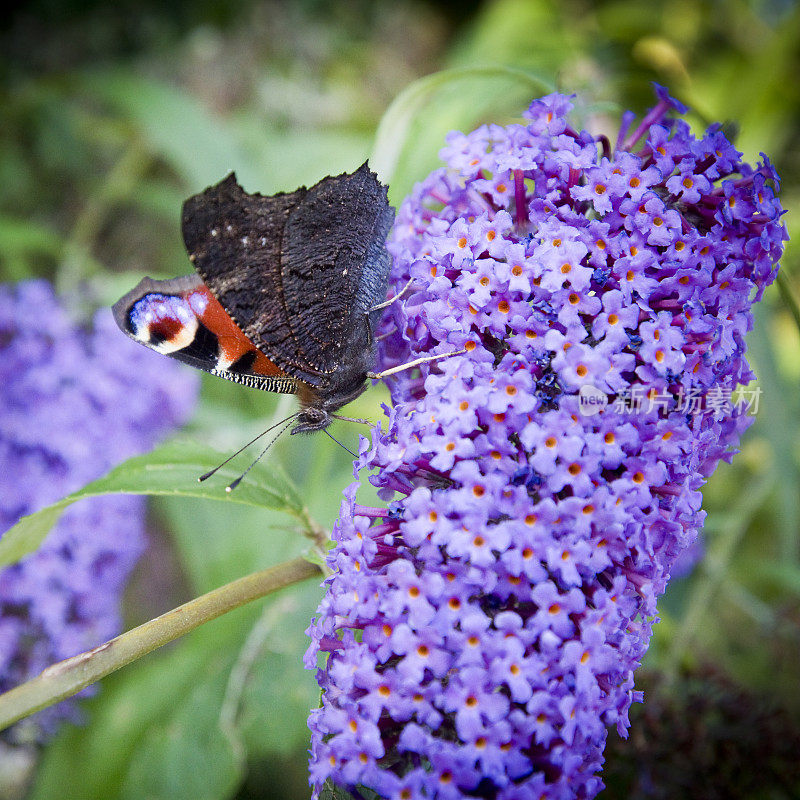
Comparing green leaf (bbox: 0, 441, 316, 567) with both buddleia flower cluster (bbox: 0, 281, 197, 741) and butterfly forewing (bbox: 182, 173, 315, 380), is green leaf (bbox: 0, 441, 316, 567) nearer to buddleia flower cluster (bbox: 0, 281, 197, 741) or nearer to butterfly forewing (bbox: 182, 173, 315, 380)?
butterfly forewing (bbox: 182, 173, 315, 380)

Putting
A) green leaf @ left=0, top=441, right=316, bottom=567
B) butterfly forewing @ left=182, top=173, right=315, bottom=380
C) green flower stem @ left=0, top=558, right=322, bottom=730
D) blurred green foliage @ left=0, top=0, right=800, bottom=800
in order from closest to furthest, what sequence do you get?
green flower stem @ left=0, top=558, right=322, bottom=730 → green leaf @ left=0, top=441, right=316, bottom=567 → butterfly forewing @ left=182, top=173, right=315, bottom=380 → blurred green foliage @ left=0, top=0, right=800, bottom=800

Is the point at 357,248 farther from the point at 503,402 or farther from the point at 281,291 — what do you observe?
the point at 503,402

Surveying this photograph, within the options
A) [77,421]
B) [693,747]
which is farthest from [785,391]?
[77,421]

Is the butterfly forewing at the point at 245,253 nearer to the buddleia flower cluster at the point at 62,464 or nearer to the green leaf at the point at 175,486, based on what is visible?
the green leaf at the point at 175,486

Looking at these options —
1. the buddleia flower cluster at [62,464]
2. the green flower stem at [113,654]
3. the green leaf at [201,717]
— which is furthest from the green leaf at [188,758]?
the green flower stem at [113,654]

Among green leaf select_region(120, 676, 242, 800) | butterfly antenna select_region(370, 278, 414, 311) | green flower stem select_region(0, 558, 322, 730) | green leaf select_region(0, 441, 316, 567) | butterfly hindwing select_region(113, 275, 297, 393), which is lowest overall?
green leaf select_region(120, 676, 242, 800)

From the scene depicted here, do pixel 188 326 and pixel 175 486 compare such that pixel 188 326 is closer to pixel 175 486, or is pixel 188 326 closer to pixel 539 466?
pixel 175 486

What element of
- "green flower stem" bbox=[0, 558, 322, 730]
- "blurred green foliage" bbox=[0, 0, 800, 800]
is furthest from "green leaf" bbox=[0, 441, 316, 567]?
"blurred green foliage" bbox=[0, 0, 800, 800]

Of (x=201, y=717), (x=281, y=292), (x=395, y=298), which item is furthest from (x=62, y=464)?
(x=395, y=298)
